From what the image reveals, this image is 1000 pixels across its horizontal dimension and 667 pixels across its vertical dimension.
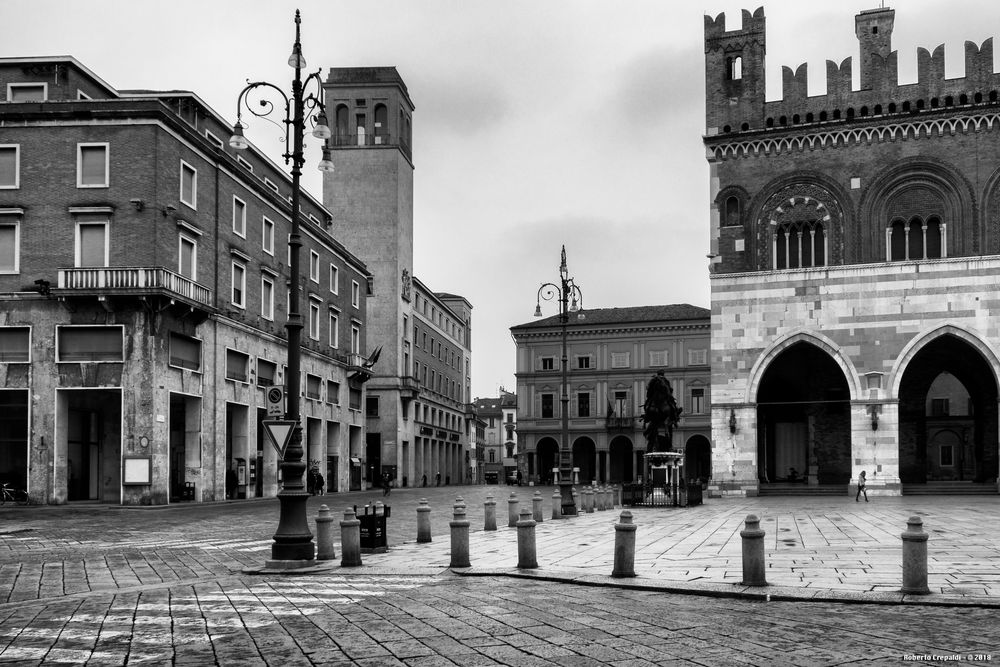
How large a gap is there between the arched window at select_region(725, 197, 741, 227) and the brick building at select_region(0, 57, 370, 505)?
2141 cm

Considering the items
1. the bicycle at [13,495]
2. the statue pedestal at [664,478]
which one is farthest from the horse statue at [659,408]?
the bicycle at [13,495]

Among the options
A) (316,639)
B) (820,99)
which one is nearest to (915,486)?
(820,99)

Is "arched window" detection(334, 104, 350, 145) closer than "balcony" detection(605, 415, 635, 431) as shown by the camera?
Yes

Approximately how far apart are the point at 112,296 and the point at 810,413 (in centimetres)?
3202

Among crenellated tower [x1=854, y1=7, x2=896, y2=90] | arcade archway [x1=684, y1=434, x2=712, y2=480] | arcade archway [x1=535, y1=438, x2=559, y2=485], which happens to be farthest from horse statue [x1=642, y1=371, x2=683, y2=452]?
arcade archway [x1=535, y1=438, x2=559, y2=485]

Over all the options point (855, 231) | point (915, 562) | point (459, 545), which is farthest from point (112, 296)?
point (855, 231)

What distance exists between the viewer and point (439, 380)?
90.6 metres

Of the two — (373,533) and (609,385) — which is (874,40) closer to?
(373,533)

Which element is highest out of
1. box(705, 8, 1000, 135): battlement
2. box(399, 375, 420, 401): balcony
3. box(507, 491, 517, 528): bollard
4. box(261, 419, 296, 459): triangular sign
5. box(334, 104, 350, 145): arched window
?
box(334, 104, 350, 145): arched window

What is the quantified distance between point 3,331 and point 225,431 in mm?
9352

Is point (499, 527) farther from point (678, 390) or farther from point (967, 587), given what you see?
point (678, 390)

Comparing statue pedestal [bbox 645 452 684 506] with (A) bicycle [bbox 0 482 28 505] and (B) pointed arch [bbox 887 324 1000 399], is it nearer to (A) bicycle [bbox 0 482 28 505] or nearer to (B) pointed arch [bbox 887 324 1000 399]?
(B) pointed arch [bbox 887 324 1000 399]

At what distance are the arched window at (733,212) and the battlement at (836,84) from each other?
3.14m

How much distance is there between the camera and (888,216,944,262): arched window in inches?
1639
